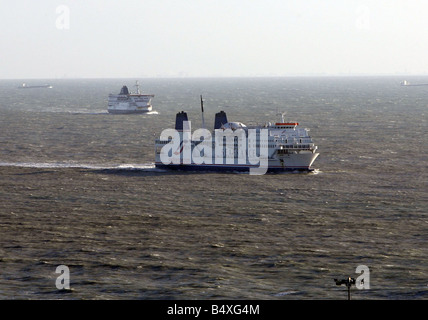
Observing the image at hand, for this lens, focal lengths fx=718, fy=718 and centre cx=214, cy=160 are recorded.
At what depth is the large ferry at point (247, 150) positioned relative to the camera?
91.5m

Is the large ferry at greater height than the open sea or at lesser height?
greater

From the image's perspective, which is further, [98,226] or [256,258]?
[98,226]

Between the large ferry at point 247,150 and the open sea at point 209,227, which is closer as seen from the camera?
the open sea at point 209,227

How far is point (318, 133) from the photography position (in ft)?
454

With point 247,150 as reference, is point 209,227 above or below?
below

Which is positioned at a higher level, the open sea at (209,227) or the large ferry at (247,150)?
the large ferry at (247,150)

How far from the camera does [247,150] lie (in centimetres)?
9331

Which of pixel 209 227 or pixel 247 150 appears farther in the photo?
pixel 247 150

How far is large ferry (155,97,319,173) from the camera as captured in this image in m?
91.5

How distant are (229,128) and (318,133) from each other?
46.0m

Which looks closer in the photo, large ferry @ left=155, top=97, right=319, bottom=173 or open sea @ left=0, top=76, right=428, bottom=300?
open sea @ left=0, top=76, right=428, bottom=300
